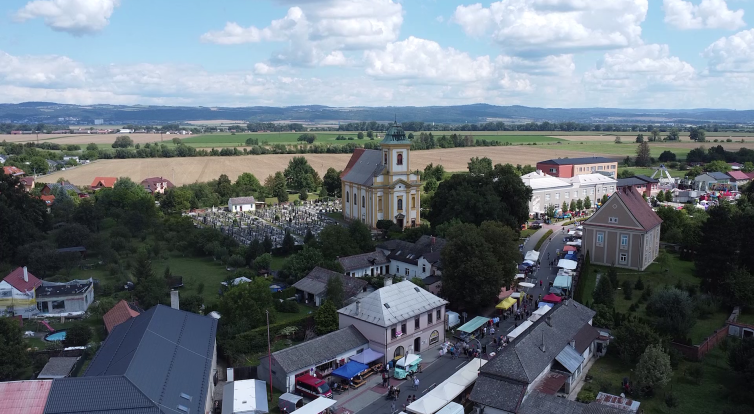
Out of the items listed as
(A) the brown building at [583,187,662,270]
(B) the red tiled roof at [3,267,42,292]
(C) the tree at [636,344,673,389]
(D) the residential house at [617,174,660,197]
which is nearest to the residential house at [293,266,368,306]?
(B) the red tiled roof at [3,267,42,292]

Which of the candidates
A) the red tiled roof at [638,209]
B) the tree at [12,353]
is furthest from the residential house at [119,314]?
the red tiled roof at [638,209]

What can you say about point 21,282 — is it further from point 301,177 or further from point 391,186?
point 301,177

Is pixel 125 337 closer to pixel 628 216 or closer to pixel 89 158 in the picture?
pixel 628 216

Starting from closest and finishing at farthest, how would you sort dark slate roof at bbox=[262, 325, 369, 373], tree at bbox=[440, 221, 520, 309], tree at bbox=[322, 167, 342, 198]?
dark slate roof at bbox=[262, 325, 369, 373] → tree at bbox=[440, 221, 520, 309] → tree at bbox=[322, 167, 342, 198]

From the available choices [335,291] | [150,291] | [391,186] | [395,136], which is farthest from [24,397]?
[395,136]

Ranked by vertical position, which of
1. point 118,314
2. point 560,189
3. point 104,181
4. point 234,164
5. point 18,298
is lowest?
point 18,298

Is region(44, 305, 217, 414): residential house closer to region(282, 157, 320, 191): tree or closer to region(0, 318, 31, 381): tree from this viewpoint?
region(0, 318, 31, 381): tree
